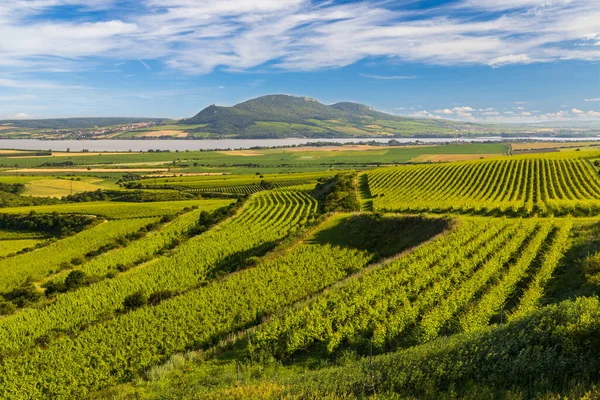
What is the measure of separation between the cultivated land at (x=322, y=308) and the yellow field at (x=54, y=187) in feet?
254

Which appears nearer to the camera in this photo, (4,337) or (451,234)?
(4,337)

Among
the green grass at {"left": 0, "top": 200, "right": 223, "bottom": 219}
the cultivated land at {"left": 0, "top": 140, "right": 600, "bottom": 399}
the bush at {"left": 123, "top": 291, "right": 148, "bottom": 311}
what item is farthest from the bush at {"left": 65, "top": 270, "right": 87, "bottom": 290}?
the green grass at {"left": 0, "top": 200, "right": 223, "bottom": 219}

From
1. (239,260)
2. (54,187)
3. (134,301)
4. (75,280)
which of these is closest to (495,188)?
(239,260)

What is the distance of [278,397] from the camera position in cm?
1179

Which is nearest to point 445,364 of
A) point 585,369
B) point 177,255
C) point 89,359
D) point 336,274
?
point 585,369

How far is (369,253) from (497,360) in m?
29.8

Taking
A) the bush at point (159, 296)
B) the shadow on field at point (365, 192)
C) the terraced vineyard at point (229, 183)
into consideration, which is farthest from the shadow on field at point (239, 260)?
the terraced vineyard at point (229, 183)

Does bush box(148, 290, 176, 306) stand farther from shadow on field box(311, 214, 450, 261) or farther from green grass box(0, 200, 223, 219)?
green grass box(0, 200, 223, 219)

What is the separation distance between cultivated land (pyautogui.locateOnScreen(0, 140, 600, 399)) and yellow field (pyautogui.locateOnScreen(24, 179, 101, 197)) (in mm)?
77402

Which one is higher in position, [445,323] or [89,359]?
[445,323]

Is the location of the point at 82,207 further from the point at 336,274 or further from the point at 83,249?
the point at 336,274

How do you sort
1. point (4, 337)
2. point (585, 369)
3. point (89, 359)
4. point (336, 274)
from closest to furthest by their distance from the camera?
point (585, 369) < point (89, 359) < point (4, 337) < point (336, 274)

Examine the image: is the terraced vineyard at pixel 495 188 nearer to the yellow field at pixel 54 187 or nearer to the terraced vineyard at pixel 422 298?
the terraced vineyard at pixel 422 298

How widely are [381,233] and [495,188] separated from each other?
136 feet
